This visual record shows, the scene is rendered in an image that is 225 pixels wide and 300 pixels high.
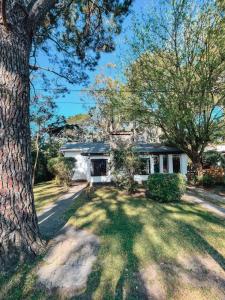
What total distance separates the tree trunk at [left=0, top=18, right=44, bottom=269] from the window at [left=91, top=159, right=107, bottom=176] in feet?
43.3

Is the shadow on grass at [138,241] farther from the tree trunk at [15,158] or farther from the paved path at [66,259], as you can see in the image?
the tree trunk at [15,158]

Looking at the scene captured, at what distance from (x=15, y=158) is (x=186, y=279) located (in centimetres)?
391

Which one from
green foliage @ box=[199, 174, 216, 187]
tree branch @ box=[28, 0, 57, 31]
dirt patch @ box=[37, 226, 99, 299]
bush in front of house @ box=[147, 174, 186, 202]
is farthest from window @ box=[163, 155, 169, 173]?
tree branch @ box=[28, 0, 57, 31]

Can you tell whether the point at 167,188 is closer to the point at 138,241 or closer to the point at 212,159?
the point at 138,241

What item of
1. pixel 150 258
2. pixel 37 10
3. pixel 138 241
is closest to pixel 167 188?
pixel 138 241

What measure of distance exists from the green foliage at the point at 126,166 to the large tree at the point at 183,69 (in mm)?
4076

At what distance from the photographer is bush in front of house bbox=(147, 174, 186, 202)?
32.0 feet

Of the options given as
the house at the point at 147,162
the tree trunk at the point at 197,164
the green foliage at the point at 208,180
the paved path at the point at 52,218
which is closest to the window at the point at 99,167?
the house at the point at 147,162

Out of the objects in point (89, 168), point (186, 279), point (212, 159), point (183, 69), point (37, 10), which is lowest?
point (186, 279)

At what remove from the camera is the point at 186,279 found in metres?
3.90

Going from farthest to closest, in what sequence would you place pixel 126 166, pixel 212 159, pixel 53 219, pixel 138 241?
pixel 212 159 → pixel 126 166 → pixel 53 219 → pixel 138 241

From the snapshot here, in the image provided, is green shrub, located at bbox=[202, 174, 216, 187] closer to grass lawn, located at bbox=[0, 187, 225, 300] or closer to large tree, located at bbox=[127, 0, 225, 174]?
large tree, located at bbox=[127, 0, 225, 174]

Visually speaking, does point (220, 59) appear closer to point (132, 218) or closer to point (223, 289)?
point (132, 218)

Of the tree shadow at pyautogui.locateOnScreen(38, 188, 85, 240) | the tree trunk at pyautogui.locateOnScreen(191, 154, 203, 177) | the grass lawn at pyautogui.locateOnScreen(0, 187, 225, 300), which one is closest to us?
the grass lawn at pyautogui.locateOnScreen(0, 187, 225, 300)
